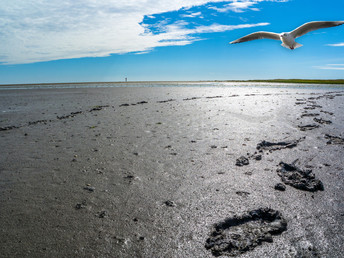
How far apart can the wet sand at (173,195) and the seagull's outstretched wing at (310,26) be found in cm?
457

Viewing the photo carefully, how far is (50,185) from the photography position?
14.2 feet

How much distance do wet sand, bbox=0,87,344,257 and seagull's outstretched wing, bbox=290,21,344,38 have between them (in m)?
4.57

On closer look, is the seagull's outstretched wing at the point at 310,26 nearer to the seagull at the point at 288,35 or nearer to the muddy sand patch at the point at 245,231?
the seagull at the point at 288,35

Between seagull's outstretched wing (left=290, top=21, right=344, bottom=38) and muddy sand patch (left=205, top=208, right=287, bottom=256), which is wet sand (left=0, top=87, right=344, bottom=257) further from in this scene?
seagull's outstretched wing (left=290, top=21, right=344, bottom=38)

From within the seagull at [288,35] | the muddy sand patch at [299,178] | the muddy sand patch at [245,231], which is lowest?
the muddy sand patch at [245,231]

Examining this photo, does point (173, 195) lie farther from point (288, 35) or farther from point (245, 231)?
point (288, 35)

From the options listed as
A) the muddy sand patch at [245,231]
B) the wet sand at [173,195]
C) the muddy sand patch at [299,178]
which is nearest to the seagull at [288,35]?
the wet sand at [173,195]

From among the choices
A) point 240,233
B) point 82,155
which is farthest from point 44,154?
point 240,233

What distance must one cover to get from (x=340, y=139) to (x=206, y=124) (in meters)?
4.05

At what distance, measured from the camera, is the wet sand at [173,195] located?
275 centimetres

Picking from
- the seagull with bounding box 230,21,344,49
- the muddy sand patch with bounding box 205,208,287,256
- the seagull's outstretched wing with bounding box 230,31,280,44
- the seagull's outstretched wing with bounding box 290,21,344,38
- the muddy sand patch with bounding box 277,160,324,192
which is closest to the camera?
the muddy sand patch with bounding box 205,208,287,256

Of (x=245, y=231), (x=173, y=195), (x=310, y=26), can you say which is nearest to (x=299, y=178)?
(x=245, y=231)

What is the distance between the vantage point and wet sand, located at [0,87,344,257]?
275 cm

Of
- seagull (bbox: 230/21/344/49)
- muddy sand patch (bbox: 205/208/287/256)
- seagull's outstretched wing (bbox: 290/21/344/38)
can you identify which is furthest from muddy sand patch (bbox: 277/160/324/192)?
seagull (bbox: 230/21/344/49)
